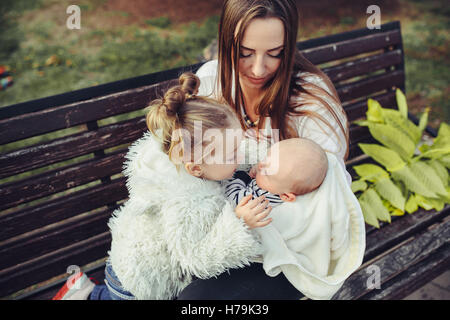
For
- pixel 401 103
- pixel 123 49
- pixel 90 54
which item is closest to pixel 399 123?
pixel 401 103

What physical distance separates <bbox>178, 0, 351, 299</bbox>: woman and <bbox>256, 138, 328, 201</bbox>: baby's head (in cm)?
27

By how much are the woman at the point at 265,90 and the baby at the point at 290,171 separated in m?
0.25

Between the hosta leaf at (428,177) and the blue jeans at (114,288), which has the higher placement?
the hosta leaf at (428,177)

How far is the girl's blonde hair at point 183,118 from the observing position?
1.55 meters

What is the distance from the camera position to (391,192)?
241cm

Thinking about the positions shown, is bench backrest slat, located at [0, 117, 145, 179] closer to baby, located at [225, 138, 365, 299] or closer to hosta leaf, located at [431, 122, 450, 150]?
baby, located at [225, 138, 365, 299]

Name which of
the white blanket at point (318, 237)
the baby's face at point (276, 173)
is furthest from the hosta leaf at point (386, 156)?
the baby's face at point (276, 173)

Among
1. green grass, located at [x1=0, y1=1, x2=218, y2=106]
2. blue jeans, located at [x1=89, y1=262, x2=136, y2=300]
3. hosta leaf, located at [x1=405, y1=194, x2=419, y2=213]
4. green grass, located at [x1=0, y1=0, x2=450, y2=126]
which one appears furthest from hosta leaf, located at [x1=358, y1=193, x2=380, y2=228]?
green grass, located at [x1=0, y1=1, x2=218, y2=106]

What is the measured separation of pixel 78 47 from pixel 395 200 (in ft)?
16.2

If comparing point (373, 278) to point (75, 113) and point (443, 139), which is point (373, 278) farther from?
point (75, 113)

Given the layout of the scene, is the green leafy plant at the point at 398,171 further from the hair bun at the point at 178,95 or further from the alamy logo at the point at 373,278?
the hair bun at the point at 178,95

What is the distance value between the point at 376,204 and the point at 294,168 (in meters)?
1.01
